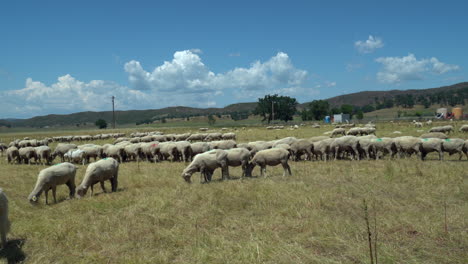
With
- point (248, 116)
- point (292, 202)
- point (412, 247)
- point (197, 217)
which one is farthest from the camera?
point (248, 116)

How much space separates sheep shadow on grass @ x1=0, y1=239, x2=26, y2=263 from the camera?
7398 millimetres

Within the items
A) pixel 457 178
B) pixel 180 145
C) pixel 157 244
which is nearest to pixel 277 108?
pixel 180 145

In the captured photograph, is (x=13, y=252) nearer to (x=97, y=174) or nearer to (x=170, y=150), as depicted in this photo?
(x=97, y=174)

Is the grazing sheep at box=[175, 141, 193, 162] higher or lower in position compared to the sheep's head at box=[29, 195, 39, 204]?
higher

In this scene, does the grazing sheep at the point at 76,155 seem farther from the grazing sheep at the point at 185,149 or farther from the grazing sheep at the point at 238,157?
the grazing sheep at the point at 238,157

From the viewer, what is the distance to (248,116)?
19738cm

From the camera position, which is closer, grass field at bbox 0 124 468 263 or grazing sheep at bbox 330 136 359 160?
grass field at bbox 0 124 468 263

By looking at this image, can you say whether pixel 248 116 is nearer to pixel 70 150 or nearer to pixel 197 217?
pixel 70 150

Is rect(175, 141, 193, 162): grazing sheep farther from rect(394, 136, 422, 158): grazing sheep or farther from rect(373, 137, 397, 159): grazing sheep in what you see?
rect(394, 136, 422, 158): grazing sheep

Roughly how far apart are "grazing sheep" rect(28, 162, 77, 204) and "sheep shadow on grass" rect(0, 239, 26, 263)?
401 centimetres

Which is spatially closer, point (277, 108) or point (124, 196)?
point (124, 196)

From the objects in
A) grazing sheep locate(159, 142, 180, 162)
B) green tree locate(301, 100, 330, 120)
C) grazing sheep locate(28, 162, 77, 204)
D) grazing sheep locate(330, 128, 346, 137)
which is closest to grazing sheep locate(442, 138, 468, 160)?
grazing sheep locate(159, 142, 180, 162)

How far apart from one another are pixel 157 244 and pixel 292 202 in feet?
14.8

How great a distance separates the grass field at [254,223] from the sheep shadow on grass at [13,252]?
24mm
